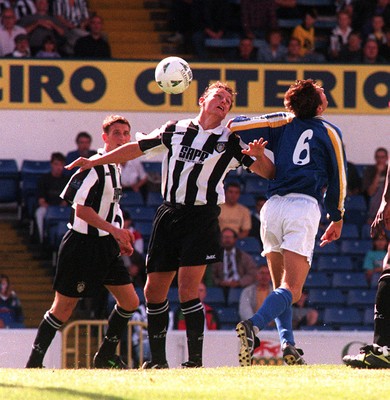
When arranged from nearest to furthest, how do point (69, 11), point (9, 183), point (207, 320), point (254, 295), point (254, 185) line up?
point (207, 320) < point (254, 295) < point (9, 183) < point (254, 185) < point (69, 11)

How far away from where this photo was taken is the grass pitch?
705 centimetres

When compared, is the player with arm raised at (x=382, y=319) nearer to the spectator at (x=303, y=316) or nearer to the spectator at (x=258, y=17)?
the spectator at (x=303, y=316)

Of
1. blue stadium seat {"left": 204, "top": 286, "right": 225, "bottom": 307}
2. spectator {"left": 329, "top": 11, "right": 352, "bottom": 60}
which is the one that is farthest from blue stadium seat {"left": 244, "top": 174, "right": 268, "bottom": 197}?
blue stadium seat {"left": 204, "top": 286, "right": 225, "bottom": 307}

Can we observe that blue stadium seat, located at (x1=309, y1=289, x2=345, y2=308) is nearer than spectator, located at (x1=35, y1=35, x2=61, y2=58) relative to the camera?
Yes

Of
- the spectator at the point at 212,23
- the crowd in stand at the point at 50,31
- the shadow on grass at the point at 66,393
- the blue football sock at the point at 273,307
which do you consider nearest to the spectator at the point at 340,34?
the spectator at the point at 212,23

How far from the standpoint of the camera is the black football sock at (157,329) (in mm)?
9391

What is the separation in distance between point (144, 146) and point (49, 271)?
26.4 ft

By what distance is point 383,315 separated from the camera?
8516mm

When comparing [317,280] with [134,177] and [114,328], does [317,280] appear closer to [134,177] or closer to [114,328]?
[134,177]

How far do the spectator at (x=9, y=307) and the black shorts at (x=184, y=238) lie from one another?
595 centimetres

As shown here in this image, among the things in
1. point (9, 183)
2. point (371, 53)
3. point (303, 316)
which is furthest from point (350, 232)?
point (9, 183)

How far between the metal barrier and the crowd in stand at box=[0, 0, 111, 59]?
15.8 feet

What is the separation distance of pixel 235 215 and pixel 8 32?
4.17 m

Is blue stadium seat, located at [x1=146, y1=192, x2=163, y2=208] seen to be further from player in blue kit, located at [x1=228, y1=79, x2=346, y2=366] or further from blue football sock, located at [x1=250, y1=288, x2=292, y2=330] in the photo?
blue football sock, located at [x1=250, y1=288, x2=292, y2=330]
